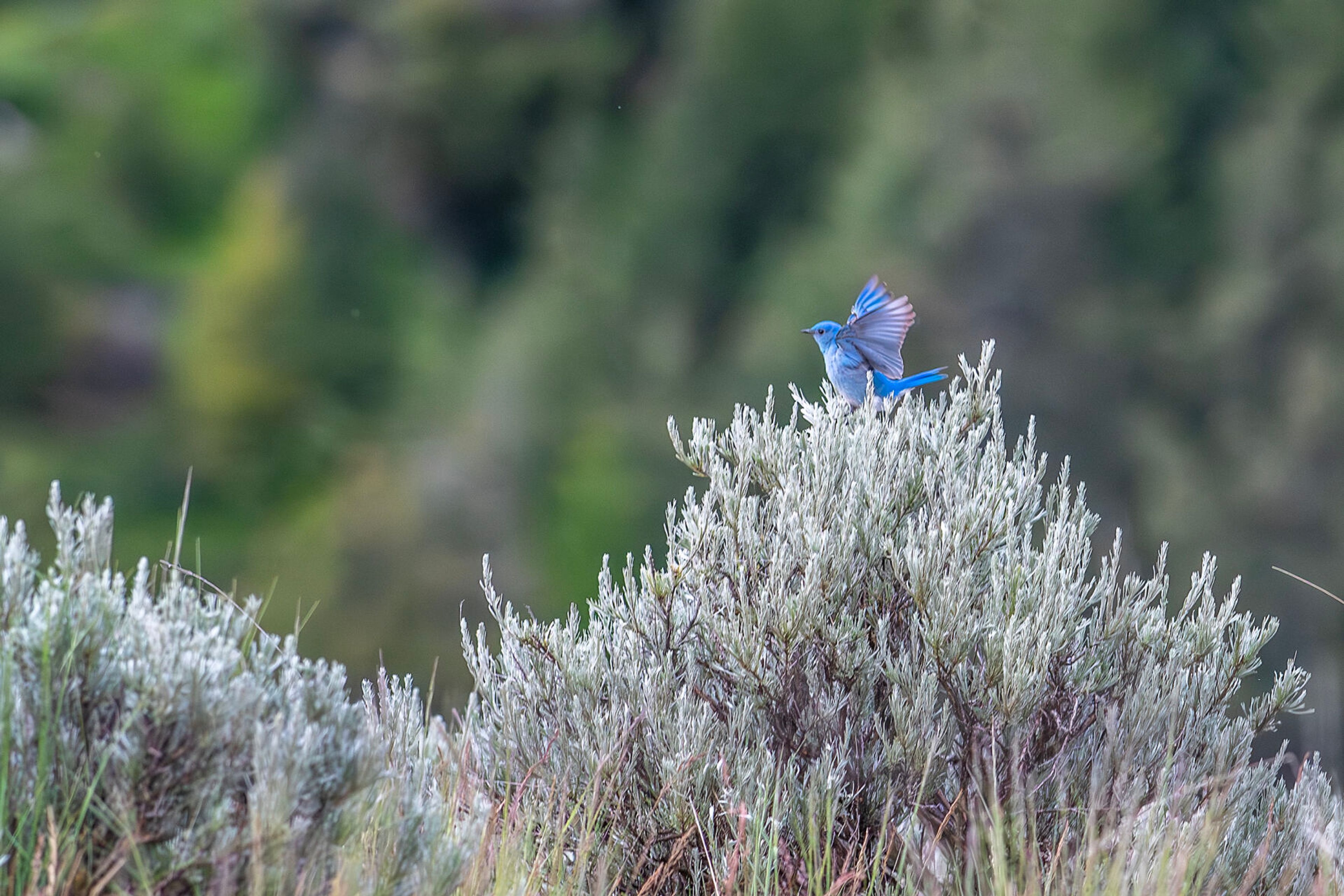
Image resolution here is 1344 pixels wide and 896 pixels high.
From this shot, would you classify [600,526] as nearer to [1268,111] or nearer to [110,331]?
[1268,111]

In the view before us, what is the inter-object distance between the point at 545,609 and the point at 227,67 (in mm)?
28888

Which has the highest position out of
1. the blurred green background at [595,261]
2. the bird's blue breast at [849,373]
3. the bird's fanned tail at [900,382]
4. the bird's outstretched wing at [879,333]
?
the blurred green background at [595,261]

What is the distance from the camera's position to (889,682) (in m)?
2.96

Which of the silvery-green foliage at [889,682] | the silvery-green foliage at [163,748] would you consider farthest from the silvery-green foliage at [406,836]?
the silvery-green foliage at [889,682]

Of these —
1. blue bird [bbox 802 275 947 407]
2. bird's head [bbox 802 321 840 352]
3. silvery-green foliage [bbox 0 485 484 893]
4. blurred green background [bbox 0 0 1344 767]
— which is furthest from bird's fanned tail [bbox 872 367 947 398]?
silvery-green foliage [bbox 0 485 484 893]

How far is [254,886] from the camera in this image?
196cm

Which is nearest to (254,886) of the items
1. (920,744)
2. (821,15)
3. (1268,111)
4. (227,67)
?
(920,744)

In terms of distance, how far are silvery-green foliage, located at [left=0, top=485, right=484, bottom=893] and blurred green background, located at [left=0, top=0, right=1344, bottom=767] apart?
5.59 feet

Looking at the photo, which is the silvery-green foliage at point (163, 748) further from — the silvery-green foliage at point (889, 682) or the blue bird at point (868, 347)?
the blue bird at point (868, 347)

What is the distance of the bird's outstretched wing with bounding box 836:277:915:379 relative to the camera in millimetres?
3445

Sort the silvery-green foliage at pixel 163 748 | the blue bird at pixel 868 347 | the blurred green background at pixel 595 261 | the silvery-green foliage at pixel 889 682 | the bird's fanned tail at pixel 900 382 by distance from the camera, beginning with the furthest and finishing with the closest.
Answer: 1. the blurred green background at pixel 595 261
2. the blue bird at pixel 868 347
3. the bird's fanned tail at pixel 900 382
4. the silvery-green foliage at pixel 889 682
5. the silvery-green foliage at pixel 163 748

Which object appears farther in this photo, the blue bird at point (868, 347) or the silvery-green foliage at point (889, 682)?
the blue bird at point (868, 347)

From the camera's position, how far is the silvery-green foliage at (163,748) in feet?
6.61

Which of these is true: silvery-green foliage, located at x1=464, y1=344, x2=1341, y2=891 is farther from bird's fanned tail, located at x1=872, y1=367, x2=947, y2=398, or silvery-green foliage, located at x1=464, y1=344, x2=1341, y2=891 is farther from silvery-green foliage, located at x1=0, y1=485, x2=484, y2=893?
silvery-green foliage, located at x1=0, y1=485, x2=484, y2=893
